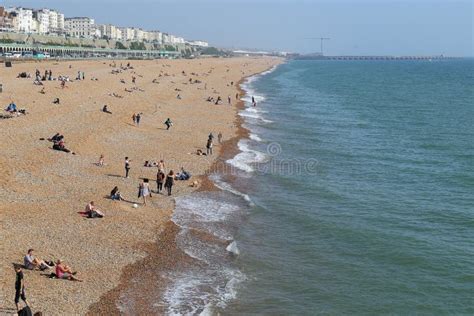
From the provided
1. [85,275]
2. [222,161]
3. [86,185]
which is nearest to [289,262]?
[85,275]

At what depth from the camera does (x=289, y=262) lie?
18.3 metres

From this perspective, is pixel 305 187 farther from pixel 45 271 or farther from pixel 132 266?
pixel 45 271

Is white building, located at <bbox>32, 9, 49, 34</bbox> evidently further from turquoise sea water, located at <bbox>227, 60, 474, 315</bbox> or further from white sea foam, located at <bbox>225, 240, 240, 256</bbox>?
white sea foam, located at <bbox>225, 240, 240, 256</bbox>

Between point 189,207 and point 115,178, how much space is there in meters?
4.39

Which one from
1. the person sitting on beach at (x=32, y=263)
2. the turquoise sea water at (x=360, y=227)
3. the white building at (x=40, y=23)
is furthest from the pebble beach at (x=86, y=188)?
the white building at (x=40, y=23)

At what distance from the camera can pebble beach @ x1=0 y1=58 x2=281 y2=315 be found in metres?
14.7

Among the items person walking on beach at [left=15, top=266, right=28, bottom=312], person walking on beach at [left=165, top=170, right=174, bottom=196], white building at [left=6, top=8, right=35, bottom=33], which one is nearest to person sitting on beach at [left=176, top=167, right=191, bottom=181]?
person walking on beach at [left=165, top=170, right=174, bottom=196]

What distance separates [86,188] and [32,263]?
7.98 metres

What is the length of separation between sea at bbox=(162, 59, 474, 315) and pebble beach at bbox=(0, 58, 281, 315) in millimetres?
1429

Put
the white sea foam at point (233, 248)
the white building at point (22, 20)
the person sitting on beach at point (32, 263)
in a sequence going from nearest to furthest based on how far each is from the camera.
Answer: the person sitting on beach at point (32, 263)
the white sea foam at point (233, 248)
the white building at point (22, 20)

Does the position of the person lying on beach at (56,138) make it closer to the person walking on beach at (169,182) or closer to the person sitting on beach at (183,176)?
the person sitting on beach at (183,176)

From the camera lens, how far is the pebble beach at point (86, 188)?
14.7 metres

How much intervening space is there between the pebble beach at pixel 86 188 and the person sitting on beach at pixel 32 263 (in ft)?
0.66

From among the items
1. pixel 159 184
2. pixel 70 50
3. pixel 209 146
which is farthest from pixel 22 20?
pixel 159 184
